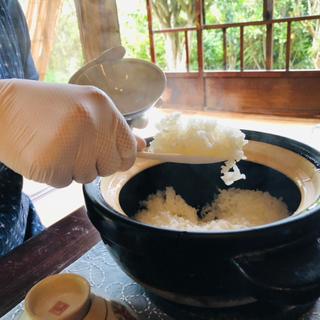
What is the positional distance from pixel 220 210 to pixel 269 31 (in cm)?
426

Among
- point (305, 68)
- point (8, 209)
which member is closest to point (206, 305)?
point (8, 209)

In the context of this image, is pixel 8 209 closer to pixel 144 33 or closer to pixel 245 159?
pixel 245 159

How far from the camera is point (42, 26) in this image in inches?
114

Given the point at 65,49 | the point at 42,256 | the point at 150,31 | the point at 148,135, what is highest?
the point at 65,49

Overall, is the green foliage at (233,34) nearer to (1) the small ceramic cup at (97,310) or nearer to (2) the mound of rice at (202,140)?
(2) the mound of rice at (202,140)

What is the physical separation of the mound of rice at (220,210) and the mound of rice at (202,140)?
0.05m

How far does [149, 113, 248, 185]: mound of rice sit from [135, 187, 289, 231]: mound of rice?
55mm

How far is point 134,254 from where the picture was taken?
0.54 meters

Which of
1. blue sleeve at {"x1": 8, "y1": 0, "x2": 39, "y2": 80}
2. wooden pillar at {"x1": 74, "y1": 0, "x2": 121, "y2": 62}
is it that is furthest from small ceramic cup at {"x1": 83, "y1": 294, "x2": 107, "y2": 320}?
wooden pillar at {"x1": 74, "y1": 0, "x2": 121, "y2": 62}

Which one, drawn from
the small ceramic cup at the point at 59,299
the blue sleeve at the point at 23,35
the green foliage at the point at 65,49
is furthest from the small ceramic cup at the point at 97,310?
the green foliage at the point at 65,49

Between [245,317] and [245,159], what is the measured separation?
36cm

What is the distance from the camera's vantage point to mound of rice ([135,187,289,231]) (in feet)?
2.37

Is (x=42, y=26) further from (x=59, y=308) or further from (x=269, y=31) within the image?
(x=269, y=31)

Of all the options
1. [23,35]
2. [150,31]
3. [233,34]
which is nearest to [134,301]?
[23,35]
